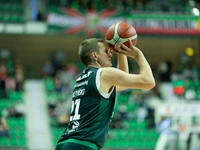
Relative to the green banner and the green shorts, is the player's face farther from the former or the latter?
the green banner

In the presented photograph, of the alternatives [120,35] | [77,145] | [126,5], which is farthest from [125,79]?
[126,5]

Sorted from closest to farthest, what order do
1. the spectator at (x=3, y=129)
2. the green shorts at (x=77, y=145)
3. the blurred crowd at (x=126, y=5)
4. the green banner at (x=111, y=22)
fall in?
the green shorts at (x=77, y=145)
the spectator at (x=3, y=129)
the green banner at (x=111, y=22)
the blurred crowd at (x=126, y=5)

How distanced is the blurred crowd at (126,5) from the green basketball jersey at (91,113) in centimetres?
1598

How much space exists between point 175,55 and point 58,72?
877 cm

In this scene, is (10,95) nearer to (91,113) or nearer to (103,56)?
(103,56)

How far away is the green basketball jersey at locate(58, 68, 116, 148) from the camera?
371 centimetres

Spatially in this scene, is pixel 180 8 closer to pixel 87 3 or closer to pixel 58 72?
pixel 87 3

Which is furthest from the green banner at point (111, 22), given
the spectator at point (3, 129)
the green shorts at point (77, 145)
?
the green shorts at point (77, 145)

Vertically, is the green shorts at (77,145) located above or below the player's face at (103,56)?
below

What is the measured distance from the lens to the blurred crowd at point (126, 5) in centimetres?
1967

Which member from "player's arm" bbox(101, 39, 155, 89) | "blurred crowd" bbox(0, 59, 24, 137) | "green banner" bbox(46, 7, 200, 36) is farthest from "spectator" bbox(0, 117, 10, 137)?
"player's arm" bbox(101, 39, 155, 89)

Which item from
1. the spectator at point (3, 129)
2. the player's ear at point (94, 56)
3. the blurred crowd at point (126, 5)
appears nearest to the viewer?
the player's ear at point (94, 56)

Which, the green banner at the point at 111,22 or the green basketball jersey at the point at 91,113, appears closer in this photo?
the green basketball jersey at the point at 91,113

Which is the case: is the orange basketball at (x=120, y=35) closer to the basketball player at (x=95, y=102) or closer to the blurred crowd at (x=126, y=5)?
the basketball player at (x=95, y=102)
